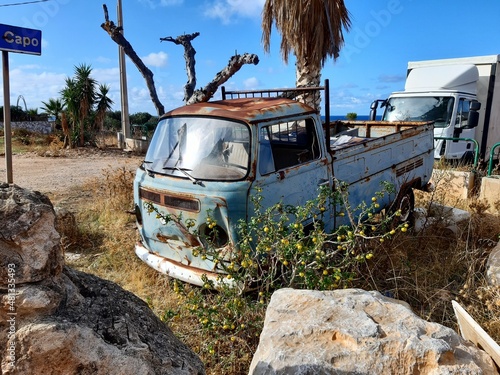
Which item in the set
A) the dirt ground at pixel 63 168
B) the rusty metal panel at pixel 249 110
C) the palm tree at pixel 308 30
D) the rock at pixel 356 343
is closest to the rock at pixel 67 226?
the rusty metal panel at pixel 249 110

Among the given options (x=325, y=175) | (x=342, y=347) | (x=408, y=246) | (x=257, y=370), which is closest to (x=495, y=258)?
(x=408, y=246)

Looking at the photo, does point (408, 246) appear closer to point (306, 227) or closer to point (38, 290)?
point (306, 227)

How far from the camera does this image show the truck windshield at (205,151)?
4.22 metres

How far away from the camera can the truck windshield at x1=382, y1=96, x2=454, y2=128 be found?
1047 centimetres

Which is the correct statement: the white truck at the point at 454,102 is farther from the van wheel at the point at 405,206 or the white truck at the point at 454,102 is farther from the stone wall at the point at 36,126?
the stone wall at the point at 36,126

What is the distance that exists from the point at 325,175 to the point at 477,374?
9.25 ft

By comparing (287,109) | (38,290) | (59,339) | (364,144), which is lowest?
(59,339)

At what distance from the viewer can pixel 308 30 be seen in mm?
10773

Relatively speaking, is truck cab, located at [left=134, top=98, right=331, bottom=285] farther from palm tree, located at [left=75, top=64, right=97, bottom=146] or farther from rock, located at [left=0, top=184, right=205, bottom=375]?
palm tree, located at [left=75, top=64, right=97, bottom=146]

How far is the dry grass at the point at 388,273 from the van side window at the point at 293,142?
137 cm

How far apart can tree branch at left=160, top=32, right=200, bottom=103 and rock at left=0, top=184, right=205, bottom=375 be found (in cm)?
826

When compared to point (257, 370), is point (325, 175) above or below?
above

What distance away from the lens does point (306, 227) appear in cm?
464

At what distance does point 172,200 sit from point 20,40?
257cm
